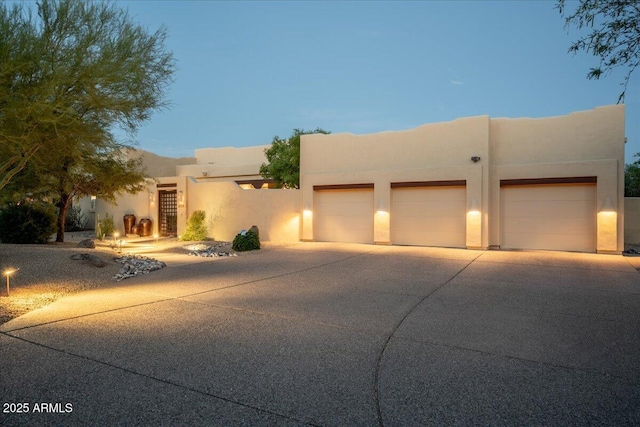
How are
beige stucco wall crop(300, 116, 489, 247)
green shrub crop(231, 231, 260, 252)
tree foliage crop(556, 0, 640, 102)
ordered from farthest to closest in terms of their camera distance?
green shrub crop(231, 231, 260, 252), beige stucco wall crop(300, 116, 489, 247), tree foliage crop(556, 0, 640, 102)

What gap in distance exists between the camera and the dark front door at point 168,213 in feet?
69.7

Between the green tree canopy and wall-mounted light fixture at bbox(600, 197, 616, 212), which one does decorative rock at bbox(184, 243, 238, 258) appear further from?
the green tree canopy

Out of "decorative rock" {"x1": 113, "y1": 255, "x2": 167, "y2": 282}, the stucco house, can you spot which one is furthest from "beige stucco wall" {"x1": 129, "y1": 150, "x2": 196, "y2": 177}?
"decorative rock" {"x1": 113, "y1": 255, "x2": 167, "y2": 282}

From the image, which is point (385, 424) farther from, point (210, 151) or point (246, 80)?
point (246, 80)

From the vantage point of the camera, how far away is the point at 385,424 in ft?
9.55

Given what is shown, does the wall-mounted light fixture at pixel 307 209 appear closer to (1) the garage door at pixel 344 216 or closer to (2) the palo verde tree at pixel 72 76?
(1) the garage door at pixel 344 216

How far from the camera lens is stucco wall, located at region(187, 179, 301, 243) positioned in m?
18.5

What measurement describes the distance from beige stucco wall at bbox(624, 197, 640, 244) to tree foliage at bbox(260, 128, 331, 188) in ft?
51.3

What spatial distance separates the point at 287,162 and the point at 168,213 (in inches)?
280

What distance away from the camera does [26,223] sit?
13727mm

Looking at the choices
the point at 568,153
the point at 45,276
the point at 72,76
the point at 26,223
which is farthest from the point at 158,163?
the point at 568,153

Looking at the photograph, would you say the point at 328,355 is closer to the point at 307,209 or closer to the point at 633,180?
the point at 307,209

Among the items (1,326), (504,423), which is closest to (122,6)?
(1,326)

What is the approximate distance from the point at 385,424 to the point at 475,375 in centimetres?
133
